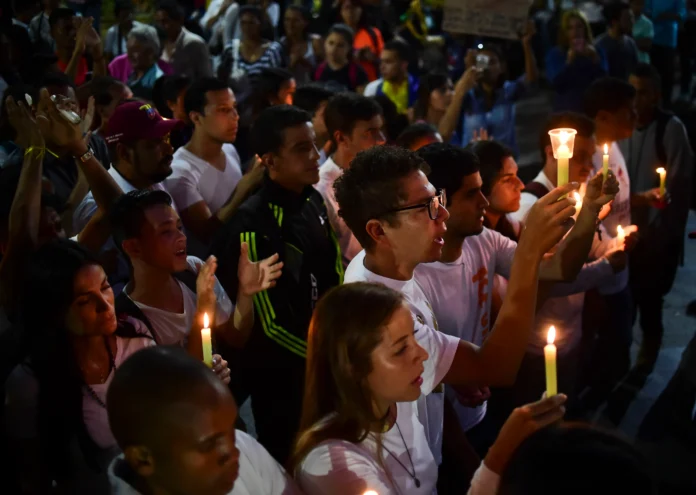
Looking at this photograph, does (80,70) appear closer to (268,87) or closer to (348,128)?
(268,87)

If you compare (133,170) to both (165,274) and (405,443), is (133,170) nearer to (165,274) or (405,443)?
(165,274)

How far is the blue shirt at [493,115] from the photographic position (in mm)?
8195

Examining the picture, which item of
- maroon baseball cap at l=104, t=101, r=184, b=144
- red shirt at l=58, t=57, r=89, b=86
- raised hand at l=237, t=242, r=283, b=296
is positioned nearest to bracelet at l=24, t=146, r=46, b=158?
maroon baseball cap at l=104, t=101, r=184, b=144

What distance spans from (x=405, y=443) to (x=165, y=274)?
1.41m

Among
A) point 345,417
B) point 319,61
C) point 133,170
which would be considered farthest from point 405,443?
point 319,61

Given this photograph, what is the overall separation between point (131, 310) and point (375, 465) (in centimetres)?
137

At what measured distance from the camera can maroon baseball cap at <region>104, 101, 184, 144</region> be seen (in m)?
4.61

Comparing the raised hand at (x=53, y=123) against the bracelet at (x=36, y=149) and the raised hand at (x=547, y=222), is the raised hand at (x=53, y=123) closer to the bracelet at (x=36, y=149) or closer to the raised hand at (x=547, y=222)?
the bracelet at (x=36, y=149)

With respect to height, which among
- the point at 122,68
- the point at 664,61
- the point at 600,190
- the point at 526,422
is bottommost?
the point at 664,61

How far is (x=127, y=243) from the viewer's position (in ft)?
12.0

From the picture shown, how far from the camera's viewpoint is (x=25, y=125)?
4195 mm

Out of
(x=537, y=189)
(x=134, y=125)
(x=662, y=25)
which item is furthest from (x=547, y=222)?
(x=662, y=25)

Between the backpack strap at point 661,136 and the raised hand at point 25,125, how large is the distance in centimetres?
424

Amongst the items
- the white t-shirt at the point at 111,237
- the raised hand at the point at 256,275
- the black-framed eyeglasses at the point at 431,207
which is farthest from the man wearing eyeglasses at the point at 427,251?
the white t-shirt at the point at 111,237
